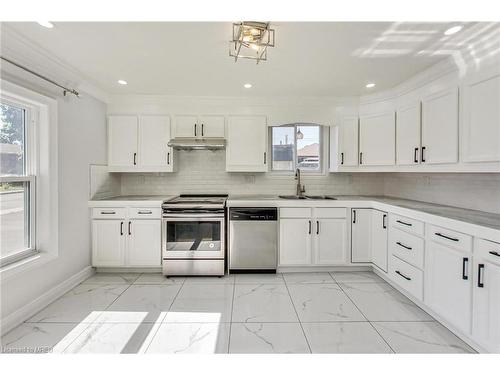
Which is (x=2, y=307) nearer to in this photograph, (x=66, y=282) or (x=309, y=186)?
(x=66, y=282)

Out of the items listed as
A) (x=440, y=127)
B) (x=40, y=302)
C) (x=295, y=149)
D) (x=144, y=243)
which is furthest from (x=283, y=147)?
(x=40, y=302)

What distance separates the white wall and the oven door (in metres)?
0.93

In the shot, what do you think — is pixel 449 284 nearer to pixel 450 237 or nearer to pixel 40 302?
pixel 450 237

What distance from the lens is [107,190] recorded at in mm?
3615

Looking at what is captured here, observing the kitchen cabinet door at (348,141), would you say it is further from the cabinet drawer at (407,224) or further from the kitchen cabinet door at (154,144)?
the kitchen cabinet door at (154,144)

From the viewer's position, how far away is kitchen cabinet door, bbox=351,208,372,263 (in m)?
3.38

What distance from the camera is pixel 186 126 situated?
365cm

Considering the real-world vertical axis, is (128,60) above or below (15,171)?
above

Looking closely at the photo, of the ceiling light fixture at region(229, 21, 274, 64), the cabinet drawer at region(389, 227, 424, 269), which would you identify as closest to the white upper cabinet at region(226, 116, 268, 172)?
the ceiling light fixture at region(229, 21, 274, 64)

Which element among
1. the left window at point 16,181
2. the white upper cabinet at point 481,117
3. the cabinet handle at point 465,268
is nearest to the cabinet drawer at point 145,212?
the left window at point 16,181

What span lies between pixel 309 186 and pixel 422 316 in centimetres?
214

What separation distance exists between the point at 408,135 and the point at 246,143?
1.97 m

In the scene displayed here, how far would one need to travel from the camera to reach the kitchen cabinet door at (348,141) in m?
3.70
